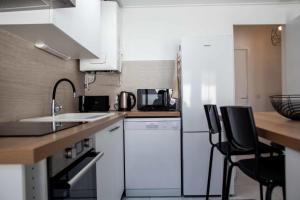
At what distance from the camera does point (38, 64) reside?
2037mm

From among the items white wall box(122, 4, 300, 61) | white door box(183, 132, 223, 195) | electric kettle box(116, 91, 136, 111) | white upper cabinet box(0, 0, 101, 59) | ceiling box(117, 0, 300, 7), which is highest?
ceiling box(117, 0, 300, 7)

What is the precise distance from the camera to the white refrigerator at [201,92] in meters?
2.82

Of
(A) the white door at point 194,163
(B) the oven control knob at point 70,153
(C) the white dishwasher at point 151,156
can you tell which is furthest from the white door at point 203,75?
(B) the oven control knob at point 70,153

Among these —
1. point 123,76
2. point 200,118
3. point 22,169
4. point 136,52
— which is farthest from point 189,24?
point 22,169

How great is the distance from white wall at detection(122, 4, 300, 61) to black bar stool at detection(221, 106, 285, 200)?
2097 mm

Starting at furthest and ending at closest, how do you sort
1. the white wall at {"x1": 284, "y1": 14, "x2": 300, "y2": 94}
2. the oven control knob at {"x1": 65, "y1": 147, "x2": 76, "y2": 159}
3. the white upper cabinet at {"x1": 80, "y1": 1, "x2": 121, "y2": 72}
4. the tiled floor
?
the white wall at {"x1": 284, "y1": 14, "x2": 300, "y2": 94}
the white upper cabinet at {"x1": 80, "y1": 1, "x2": 121, "y2": 72}
the tiled floor
the oven control knob at {"x1": 65, "y1": 147, "x2": 76, "y2": 159}

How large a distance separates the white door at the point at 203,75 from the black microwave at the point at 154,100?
1.07ft

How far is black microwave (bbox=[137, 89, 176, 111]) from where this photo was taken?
3.10m

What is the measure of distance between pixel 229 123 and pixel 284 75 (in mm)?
2691

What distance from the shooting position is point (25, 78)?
1.83 metres

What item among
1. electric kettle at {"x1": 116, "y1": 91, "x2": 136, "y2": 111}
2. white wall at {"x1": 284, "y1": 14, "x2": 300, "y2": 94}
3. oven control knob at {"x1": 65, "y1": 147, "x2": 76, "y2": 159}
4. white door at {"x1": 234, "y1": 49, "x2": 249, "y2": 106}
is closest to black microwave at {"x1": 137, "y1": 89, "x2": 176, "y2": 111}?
electric kettle at {"x1": 116, "y1": 91, "x2": 136, "y2": 111}

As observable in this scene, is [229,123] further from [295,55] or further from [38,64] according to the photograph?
[295,55]

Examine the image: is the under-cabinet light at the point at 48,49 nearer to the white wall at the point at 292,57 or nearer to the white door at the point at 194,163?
the white door at the point at 194,163

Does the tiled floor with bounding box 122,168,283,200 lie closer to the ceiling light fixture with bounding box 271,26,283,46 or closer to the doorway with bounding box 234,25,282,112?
the doorway with bounding box 234,25,282,112
